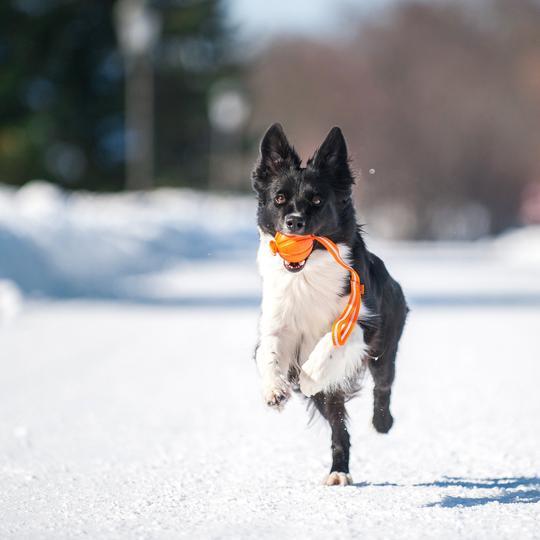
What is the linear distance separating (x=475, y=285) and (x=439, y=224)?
22.4m

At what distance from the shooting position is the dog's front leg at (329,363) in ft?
15.0

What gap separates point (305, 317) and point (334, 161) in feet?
2.57

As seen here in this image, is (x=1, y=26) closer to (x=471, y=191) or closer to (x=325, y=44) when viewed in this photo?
(x=471, y=191)

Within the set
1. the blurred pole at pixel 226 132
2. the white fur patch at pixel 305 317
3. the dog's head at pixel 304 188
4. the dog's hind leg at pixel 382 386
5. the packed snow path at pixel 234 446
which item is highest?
the blurred pole at pixel 226 132

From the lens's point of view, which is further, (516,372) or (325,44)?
(325,44)

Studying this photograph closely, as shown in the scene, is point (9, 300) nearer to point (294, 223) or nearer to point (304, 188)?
point (304, 188)

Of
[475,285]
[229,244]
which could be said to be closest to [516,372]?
[475,285]

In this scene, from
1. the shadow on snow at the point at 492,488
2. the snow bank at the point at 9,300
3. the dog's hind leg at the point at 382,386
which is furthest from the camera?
the snow bank at the point at 9,300

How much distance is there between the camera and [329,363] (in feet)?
15.0

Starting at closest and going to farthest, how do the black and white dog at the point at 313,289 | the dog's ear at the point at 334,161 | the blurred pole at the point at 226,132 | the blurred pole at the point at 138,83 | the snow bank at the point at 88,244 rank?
the black and white dog at the point at 313,289 < the dog's ear at the point at 334,161 < the snow bank at the point at 88,244 < the blurred pole at the point at 138,83 < the blurred pole at the point at 226,132

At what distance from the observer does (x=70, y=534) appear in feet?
12.5

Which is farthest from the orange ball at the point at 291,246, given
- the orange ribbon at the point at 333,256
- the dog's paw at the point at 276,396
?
the dog's paw at the point at 276,396

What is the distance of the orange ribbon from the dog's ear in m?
0.36

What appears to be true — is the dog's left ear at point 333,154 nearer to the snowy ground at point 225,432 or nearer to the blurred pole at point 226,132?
the snowy ground at point 225,432
